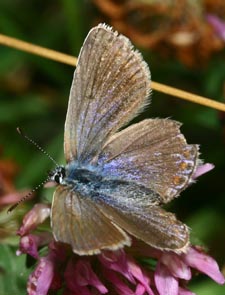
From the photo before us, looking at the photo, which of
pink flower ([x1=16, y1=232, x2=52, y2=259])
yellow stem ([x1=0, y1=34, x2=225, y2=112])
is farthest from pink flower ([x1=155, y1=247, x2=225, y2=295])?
yellow stem ([x1=0, y1=34, x2=225, y2=112])

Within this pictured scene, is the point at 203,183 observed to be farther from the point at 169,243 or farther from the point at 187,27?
the point at 169,243

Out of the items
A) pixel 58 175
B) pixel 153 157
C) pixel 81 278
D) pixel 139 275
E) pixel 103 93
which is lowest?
pixel 139 275

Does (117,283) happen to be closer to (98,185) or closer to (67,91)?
(98,185)

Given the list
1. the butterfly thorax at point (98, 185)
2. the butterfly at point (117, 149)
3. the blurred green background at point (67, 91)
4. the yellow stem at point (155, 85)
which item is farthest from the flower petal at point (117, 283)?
the blurred green background at point (67, 91)

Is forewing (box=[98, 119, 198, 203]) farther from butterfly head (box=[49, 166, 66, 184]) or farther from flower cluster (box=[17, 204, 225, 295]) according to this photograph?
flower cluster (box=[17, 204, 225, 295])

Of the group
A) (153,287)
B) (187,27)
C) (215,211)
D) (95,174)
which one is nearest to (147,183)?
(95,174)

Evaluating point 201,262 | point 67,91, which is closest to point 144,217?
point 201,262
